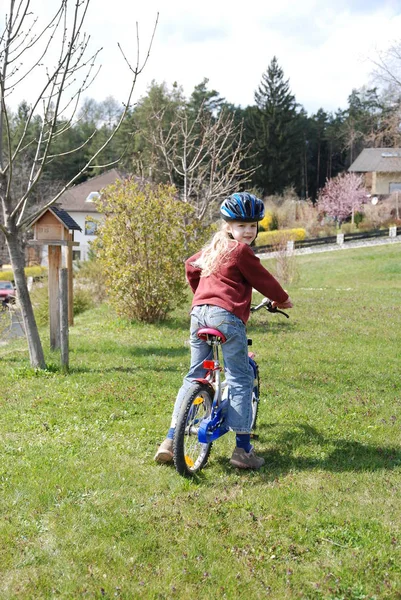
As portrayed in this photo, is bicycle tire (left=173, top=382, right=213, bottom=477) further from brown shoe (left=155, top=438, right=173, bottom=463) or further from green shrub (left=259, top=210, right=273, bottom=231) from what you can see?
green shrub (left=259, top=210, right=273, bottom=231)

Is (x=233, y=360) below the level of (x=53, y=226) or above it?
below

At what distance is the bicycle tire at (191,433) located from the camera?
4.10 meters

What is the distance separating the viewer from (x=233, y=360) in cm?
439

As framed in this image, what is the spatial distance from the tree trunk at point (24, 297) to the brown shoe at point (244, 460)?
3690 mm

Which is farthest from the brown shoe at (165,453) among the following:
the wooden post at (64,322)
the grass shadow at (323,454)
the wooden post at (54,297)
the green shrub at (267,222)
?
the green shrub at (267,222)

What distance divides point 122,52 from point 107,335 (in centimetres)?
488

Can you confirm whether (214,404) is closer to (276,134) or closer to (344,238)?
(344,238)

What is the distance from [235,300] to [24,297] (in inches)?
149

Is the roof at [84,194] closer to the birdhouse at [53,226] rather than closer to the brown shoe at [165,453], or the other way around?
the birdhouse at [53,226]

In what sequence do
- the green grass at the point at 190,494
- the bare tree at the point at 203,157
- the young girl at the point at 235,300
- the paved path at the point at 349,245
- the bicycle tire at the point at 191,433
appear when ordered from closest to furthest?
the green grass at the point at 190,494 → the bicycle tire at the point at 191,433 → the young girl at the point at 235,300 → the bare tree at the point at 203,157 → the paved path at the point at 349,245

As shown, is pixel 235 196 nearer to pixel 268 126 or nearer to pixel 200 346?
pixel 200 346

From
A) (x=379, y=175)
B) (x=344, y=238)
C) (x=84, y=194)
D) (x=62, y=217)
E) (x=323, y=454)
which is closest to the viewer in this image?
(x=323, y=454)

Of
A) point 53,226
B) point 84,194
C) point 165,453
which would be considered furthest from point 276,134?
point 165,453

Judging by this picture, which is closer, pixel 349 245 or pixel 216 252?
pixel 216 252
